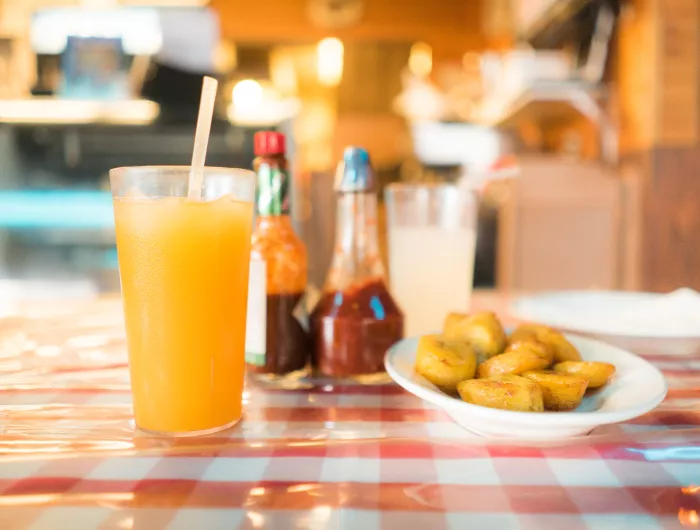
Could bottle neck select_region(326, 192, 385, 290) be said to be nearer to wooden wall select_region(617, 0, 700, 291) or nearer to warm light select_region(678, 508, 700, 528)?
warm light select_region(678, 508, 700, 528)

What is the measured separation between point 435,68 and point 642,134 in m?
2.26

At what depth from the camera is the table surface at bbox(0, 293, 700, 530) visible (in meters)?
0.34

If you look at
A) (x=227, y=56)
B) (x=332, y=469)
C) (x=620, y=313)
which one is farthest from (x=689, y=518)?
(x=227, y=56)

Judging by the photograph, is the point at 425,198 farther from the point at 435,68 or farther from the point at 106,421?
the point at 435,68

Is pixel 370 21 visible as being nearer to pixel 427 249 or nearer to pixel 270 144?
pixel 427 249

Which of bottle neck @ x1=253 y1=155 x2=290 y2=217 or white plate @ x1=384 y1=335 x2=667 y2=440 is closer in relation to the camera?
white plate @ x1=384 y1=335 x2=667 y2=440

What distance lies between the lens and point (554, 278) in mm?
2156

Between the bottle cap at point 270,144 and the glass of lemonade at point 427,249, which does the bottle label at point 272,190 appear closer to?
the bottle cap at point 270,144

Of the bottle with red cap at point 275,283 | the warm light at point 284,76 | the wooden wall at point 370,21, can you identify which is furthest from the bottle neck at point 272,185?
the warm light at point 284,76

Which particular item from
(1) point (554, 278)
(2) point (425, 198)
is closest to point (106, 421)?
(2) point (425, 198)

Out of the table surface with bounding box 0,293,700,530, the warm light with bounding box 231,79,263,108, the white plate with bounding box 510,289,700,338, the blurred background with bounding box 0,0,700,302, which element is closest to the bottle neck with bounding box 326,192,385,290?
the table surface with bounding box 0,293,700,530

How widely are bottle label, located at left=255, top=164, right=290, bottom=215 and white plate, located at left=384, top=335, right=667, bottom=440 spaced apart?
6.9 inches

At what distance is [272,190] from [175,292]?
168 mm

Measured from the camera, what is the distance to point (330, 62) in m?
4.28
